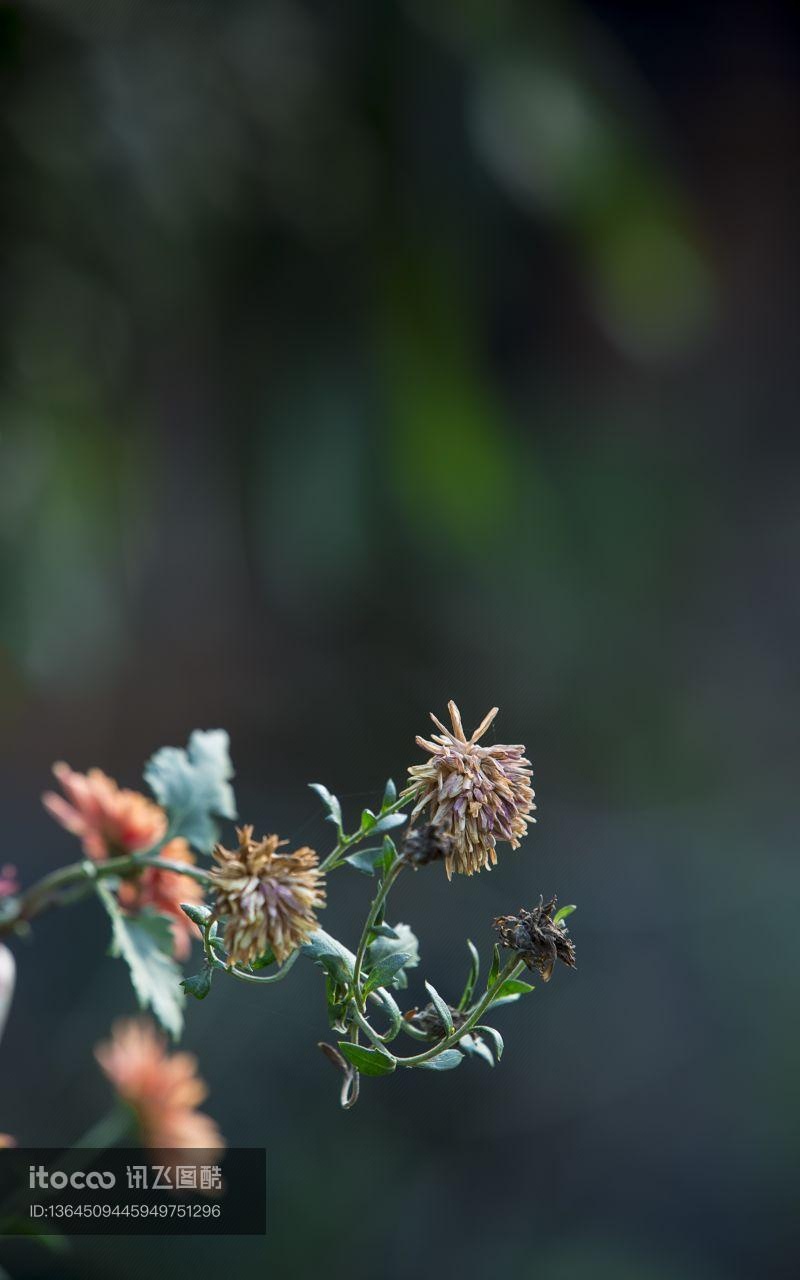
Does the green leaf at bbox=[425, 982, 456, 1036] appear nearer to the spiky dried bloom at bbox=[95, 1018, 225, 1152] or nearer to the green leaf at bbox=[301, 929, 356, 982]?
the green leaf at bbox=[301, 929, 356, 982]

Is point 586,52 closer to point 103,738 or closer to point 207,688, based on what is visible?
point 207,688

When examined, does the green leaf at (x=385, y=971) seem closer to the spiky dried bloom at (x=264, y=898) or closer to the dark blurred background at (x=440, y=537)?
the spiky dried bloom at (x=264, y=898)

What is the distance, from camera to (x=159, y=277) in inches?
67.3

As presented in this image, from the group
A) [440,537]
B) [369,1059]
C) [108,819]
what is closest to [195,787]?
[108,819]

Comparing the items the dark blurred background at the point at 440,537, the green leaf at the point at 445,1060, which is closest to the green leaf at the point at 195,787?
the green leaf at the point at 445,1060

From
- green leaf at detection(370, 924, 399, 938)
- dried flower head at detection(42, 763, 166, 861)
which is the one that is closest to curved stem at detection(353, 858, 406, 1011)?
green leaf at detection(370, 924, 399, 938)

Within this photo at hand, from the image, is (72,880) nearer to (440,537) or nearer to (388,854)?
(388,854)

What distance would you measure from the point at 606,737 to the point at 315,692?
61 centimetres

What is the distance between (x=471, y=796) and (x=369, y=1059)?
62 mm

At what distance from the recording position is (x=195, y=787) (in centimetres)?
37

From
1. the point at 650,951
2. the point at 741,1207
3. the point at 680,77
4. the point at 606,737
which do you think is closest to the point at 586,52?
the point at 680,77

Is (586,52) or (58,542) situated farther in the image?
(586,52)

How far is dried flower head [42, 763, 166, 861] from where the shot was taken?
14.3 inches

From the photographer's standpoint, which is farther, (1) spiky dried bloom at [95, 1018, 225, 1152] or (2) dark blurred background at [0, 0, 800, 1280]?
(2) dark blurred background at [0, 0, 800, 1280]
